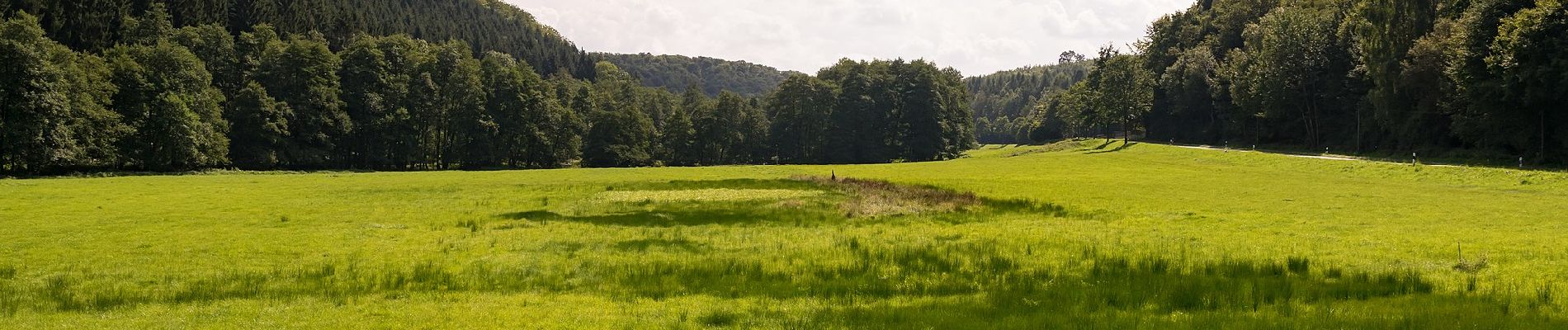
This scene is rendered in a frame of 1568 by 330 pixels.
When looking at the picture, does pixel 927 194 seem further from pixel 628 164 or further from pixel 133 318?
pixel 628 164

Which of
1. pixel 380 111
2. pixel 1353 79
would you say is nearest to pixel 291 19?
pixel 380 111

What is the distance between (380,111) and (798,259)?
88302 mm

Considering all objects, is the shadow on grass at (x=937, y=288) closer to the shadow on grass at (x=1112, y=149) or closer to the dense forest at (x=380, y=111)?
the dense forest at (x=380, y=111)

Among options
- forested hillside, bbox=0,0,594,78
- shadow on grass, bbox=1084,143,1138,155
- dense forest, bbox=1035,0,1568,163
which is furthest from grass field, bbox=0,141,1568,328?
shadow on grass, bbox=1084,143,1138,155

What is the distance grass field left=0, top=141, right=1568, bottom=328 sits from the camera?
13234 millimetres

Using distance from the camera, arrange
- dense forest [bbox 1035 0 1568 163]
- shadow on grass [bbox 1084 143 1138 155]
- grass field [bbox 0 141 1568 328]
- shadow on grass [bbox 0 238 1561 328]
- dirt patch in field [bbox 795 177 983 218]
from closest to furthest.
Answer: shadow on grass [bbox 0 238 1561 328], grass field [bbox 0 141 1568 328], dirt patch in field [bbox 795 177 983 218], dense forest [bbox 1035 0 1568 163], shadow on grass [bbox 1084 143 1138 155]

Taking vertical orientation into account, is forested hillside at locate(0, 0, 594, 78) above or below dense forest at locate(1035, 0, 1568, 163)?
above

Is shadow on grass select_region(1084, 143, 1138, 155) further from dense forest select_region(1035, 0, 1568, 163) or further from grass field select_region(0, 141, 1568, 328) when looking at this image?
grass field select_region(0, 141, 1568, 328)

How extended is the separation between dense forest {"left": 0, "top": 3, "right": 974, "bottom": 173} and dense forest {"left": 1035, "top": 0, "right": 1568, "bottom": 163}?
111 feet

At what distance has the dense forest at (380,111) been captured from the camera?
6172cm

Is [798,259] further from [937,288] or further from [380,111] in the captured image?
[380,111]

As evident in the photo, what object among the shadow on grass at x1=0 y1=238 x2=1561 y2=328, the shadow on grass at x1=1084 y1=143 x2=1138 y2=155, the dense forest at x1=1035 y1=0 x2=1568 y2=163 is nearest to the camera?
the shadow on grass at x1=0 y1=238 x2=1561 y2=328

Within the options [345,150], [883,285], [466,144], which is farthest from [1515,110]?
[345,150]

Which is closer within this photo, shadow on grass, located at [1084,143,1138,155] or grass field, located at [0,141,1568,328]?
grass field, located at [0,141,1568,328]
